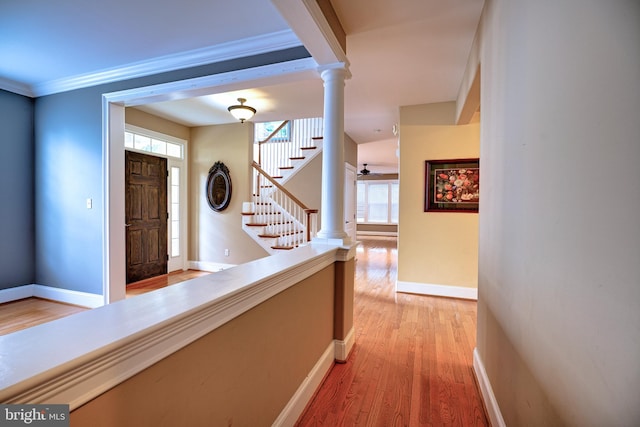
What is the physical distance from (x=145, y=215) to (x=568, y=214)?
5.12 m

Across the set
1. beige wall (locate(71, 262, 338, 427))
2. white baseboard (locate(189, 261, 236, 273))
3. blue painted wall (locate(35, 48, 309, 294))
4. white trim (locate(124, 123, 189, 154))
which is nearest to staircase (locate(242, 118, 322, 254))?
white baseboard (locate(189, 261, 236, 273))

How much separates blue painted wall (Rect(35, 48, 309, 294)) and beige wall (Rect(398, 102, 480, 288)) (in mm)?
3484

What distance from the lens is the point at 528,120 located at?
3.87 feet

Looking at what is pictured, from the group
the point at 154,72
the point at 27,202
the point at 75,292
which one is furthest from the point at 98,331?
the point at 27,202

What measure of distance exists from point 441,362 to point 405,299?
1491 millimetres

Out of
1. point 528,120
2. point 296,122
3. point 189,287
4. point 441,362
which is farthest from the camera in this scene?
point 296,122

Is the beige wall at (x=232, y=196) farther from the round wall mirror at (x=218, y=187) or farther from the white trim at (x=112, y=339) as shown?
the white trim at (x=112, y=339)

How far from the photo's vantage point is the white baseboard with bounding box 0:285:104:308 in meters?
3.51

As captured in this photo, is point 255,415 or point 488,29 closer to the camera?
point 255,415

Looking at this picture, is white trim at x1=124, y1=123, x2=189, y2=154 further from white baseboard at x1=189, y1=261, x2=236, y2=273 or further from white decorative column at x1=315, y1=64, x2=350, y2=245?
white decorative column at x1=315, y1=64, x2=350, y2=245

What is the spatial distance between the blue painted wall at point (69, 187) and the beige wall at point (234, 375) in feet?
9.86

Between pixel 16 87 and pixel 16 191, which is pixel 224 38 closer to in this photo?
pixel 16 87

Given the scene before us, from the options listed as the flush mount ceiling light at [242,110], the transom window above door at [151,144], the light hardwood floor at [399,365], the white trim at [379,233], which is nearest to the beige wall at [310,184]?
the flush mount ceiling light at [242,110]

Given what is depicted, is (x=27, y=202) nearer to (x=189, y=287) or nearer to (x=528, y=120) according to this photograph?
(x=189, y=287)
